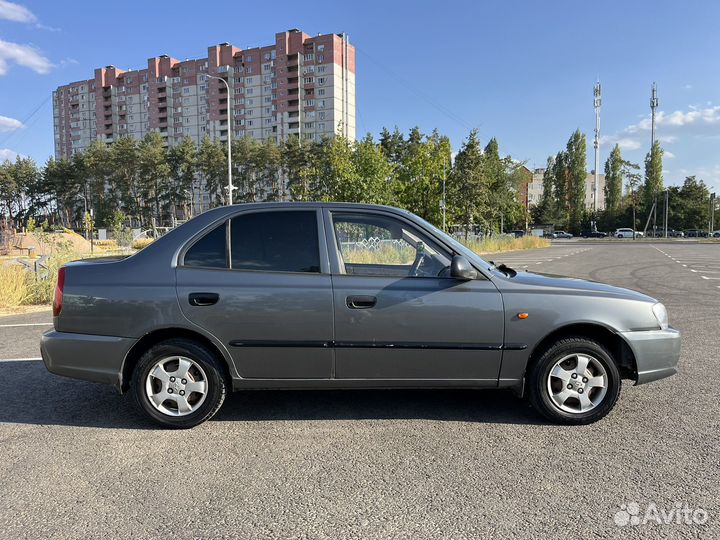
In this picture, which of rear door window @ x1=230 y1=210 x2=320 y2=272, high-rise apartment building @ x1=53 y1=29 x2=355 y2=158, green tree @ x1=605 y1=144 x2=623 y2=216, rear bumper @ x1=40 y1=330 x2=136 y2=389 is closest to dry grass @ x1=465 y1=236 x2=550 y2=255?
rear door window @ x1=230 y1=210 x2=320 y2=272

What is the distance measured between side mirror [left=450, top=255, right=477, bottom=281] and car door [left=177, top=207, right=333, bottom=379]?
0.93 metres

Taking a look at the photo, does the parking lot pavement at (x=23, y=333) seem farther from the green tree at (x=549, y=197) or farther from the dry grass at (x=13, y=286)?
the green tree at (x=549, y=197)

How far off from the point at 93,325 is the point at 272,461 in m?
1.78

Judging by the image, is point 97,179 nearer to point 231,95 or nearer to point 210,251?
point 231,95

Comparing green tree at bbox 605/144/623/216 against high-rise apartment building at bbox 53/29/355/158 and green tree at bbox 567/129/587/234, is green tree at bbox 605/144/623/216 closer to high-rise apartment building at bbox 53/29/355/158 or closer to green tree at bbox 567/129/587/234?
green tree at bbox 567/129/587/234

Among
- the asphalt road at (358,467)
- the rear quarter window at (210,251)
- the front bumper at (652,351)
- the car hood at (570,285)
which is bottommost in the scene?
the asphalt road at (358,467)

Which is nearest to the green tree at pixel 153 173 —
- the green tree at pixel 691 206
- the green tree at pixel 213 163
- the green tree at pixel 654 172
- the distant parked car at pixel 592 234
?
the green tree at pixel 213 163

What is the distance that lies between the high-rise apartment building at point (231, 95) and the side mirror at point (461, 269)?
339ft

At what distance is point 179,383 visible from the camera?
396 cm

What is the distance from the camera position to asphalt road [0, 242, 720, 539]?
2.72 m

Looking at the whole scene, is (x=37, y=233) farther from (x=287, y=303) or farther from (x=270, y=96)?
(x=270, y=96)

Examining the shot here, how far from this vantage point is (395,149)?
59.3m

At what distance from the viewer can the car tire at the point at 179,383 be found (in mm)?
3928

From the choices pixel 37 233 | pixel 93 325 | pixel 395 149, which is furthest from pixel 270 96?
pixel 93 325
